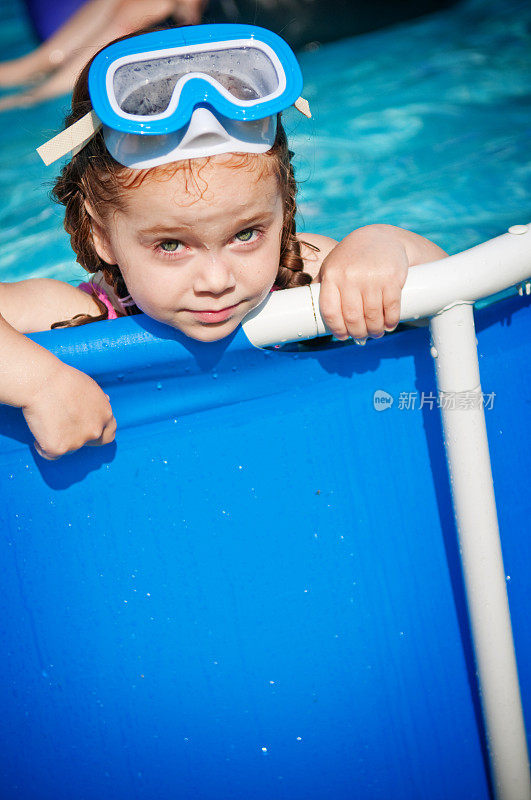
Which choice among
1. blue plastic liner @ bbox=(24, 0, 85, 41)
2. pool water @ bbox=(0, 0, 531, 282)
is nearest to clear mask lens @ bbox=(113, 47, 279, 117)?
pool water @ bbox=(0, 0, 531, 282)

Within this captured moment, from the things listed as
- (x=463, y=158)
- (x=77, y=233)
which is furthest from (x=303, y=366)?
(x=463, y=158)

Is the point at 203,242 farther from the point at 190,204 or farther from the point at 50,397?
the point at 50,397

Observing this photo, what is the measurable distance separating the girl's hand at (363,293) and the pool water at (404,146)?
5.31 ft

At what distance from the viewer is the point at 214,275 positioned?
0.95m

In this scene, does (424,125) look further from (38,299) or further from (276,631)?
Answer: (276,631)

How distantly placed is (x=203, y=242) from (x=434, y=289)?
0.93 feet

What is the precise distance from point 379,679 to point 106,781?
1.40 feet

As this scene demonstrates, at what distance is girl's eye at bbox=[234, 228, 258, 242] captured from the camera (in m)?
0.99

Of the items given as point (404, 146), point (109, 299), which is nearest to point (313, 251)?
point (109, 299)

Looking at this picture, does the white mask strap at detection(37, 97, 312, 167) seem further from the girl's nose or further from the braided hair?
the girl's nose

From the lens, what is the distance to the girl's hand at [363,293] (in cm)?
96

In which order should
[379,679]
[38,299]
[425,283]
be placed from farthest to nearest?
[38,299], [379,679], [425,283]

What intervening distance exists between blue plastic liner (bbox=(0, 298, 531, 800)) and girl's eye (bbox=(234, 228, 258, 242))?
0.42 feet

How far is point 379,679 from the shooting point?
3.82 feet
